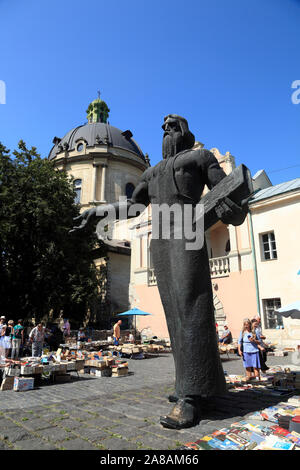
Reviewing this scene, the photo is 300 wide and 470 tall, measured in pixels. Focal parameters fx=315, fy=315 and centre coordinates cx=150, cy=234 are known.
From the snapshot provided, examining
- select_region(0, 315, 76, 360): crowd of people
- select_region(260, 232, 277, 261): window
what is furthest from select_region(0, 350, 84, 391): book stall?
select_region(260, 232, 277, 261): window

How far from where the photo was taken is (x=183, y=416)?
312 centimetres

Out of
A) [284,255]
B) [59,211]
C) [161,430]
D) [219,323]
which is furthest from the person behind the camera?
[59,211]

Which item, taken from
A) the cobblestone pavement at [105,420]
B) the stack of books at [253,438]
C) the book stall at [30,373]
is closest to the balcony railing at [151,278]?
the book stall at [30,373]

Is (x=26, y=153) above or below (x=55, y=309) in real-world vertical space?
above

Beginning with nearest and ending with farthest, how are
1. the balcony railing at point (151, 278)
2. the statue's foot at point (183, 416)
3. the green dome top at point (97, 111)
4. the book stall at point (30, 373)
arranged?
the statue's foot at point (183, 416), the book stall at point (30, 373), the balcony railing at point (151, 278), the green dome top at point (97, 111)

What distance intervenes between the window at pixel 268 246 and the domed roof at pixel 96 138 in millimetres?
28291

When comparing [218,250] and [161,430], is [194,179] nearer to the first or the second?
[161,430]

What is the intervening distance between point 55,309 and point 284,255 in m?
14.9

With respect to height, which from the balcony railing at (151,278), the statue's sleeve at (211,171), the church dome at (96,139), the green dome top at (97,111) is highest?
the green dome top at (97,111)

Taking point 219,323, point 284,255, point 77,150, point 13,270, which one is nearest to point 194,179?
point 284,255

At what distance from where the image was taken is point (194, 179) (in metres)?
4.04

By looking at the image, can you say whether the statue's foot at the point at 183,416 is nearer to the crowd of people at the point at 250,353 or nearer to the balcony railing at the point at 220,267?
the crowd of people at the point at 250,353

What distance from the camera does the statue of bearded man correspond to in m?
3.31

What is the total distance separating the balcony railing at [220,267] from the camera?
17656 mm
